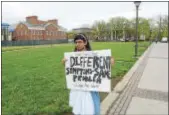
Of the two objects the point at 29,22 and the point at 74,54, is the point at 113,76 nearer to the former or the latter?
the point at 74,54

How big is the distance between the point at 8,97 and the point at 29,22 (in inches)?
3238

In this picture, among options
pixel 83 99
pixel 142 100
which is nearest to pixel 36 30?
pixel 142 100

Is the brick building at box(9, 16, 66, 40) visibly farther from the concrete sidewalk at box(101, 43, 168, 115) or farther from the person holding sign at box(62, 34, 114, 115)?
the person holding sign at box(62, 34, 114, 115)

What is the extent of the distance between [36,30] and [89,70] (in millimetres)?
82774

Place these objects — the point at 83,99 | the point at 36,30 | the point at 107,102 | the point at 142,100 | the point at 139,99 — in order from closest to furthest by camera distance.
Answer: the point at 83,99
the point at 107,102
the point at 142,100
the point at 139,99
the point at 36,30

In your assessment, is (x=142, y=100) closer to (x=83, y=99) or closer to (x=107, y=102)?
(x=107, y=102)

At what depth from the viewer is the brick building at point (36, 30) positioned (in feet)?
271

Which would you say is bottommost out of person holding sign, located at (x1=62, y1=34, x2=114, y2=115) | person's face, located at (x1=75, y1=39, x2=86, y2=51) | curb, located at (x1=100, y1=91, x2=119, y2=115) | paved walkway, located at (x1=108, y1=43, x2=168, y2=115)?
paved walkway, located at (x1=108, y1=43, x2=168, y2=115)

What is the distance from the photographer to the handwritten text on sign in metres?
4.20

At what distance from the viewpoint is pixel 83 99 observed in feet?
13.8

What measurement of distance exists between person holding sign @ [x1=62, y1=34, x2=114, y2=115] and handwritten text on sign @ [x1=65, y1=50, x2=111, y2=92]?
0.08m

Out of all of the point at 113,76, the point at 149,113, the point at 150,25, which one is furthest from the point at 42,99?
the point at 150,25

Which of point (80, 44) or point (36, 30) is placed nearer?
point (80, 44)

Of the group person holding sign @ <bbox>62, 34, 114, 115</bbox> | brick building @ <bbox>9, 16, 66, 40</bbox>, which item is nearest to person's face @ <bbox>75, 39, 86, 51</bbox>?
person holding sign @ <bbox>62, 34, 114, 115</bbox>
